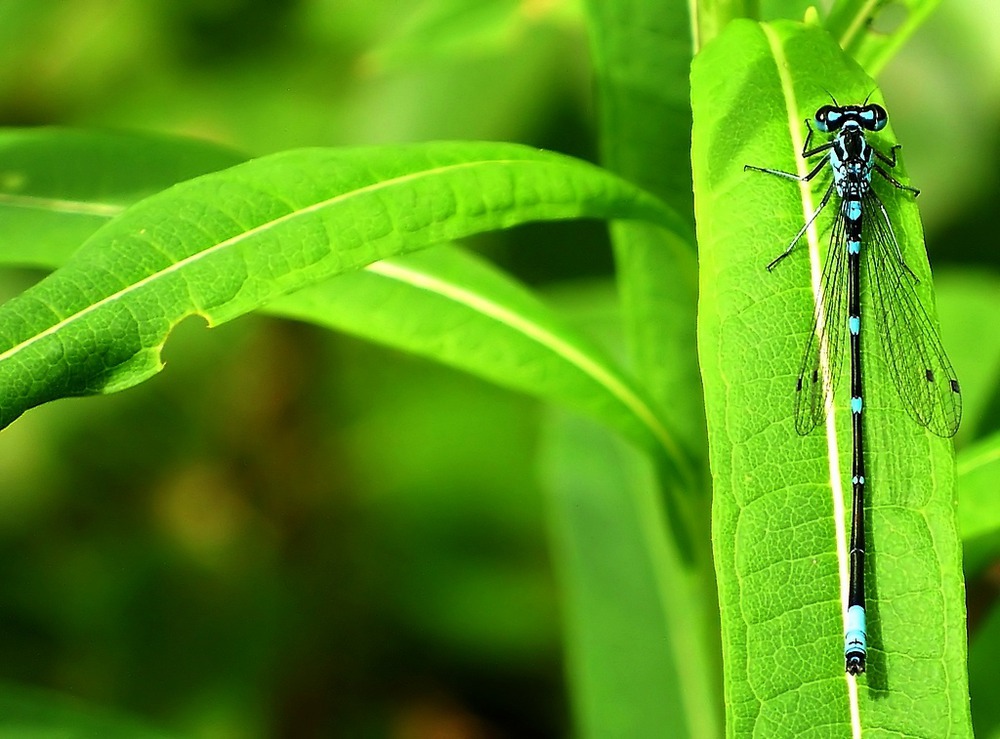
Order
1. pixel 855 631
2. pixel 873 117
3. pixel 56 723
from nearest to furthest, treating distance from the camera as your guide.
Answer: pixel 855 631 < pixel 873 117 < pixel 56 723

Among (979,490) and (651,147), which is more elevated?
(651,147)

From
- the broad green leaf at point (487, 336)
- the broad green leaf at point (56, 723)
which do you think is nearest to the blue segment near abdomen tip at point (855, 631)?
the broad green leaf at point (487, 336)

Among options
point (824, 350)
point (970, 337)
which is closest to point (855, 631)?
point (824, 350)

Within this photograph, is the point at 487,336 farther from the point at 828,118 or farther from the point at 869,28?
the point at 869,28

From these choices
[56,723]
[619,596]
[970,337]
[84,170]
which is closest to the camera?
[84,170]

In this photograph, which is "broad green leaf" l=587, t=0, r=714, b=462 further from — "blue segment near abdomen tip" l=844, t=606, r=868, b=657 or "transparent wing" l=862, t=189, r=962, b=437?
"blue segment near abdomen tip" l=844, t=606, r=868, b=657

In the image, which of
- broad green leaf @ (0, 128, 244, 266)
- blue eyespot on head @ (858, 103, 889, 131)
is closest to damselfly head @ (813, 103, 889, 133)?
blue eyespot on head @ (858, 103, 889, 131)
